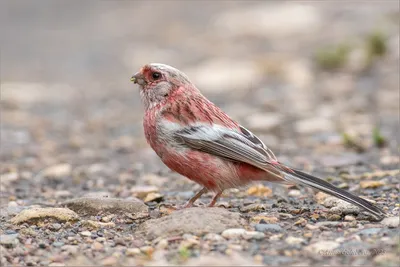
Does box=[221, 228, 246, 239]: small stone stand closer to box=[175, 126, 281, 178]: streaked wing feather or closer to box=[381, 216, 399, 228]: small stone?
box=[175, 126, 281, 178]: streaked wing feather

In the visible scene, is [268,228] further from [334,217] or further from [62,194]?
[62,194]

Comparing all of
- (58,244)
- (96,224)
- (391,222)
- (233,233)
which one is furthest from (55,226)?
(391,222)

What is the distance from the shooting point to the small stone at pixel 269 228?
208 inches

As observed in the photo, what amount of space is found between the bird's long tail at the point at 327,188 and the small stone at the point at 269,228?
516 millimetres

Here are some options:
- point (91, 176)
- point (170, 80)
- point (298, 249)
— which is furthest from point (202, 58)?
point (298, 249)

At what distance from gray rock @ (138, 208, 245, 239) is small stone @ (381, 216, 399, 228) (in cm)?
97

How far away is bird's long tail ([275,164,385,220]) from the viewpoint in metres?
5.43

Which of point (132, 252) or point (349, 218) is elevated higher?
point (349, 218)

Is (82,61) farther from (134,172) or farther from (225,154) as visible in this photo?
(225,154)

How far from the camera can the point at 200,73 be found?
13.1m

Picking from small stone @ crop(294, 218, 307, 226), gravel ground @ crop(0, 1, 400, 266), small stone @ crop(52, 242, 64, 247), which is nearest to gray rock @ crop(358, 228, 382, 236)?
gravel ground @ crop(0, 1, 400, 266)

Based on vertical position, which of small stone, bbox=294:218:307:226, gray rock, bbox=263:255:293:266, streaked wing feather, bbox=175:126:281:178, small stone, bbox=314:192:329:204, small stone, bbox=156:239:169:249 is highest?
streaked wing feather, bbox=175:126:281:178

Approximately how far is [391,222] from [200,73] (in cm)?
817

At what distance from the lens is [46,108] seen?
11.8 meters
